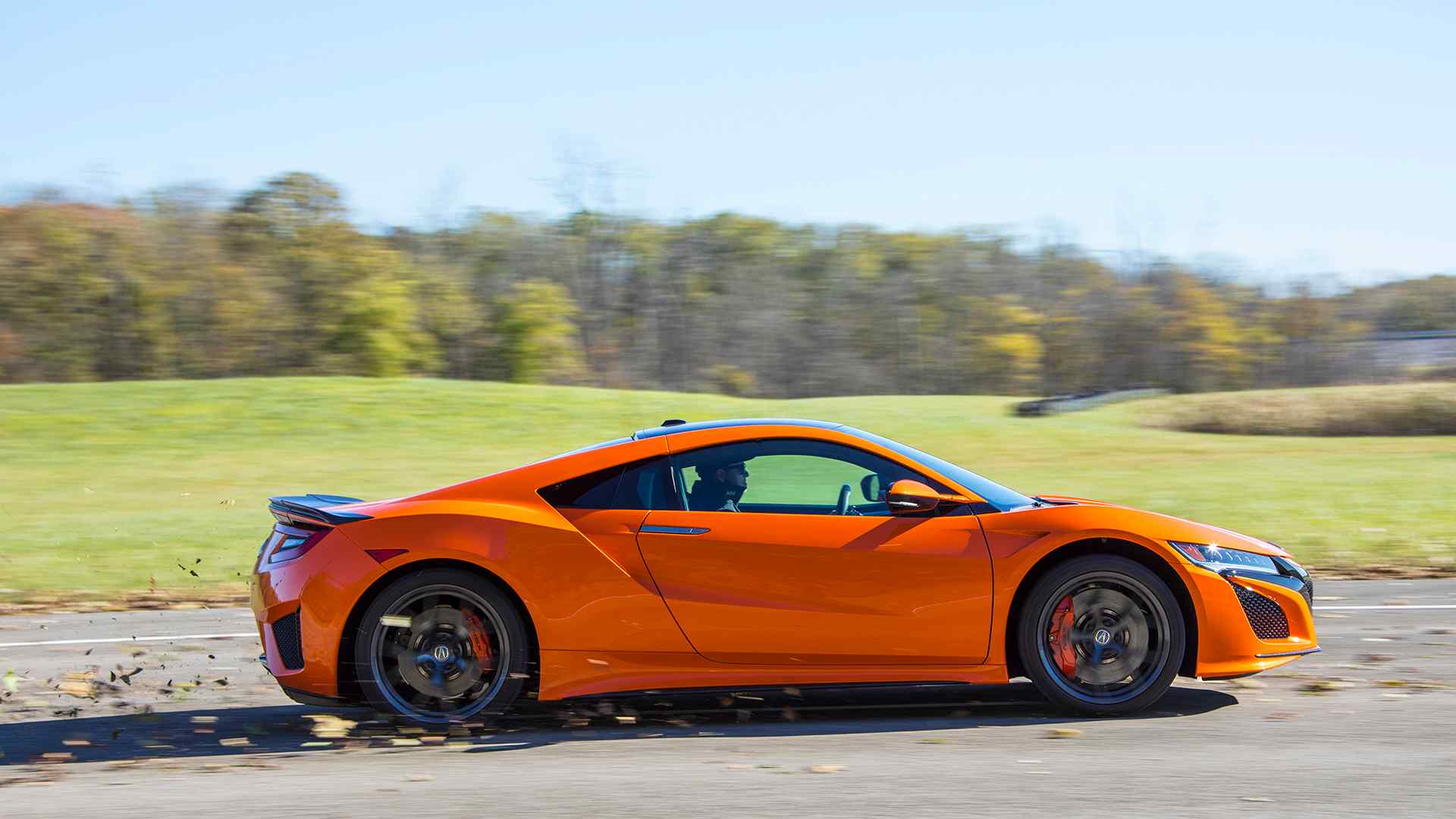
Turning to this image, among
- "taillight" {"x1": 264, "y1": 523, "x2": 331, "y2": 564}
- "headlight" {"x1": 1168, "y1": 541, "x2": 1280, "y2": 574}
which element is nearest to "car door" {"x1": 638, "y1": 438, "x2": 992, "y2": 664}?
"headlight" {"x1": 1168, "y1": 541, "x2": 1280, "y2": 574}

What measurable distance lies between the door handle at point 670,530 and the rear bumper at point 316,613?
1139 millimetres

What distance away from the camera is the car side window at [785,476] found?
5.57m

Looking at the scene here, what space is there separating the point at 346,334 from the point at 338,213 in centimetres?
459

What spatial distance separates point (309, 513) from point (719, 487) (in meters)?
1.79

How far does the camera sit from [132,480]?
20062 millimetres

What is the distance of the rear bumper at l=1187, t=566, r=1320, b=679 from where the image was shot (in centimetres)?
542

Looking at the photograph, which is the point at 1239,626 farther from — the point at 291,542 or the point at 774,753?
the point at 291,542

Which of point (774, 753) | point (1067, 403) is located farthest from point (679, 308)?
point (774, 753)

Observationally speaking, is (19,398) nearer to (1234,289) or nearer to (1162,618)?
(1162,618)

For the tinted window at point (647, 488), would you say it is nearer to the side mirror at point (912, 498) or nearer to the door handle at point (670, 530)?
the door handle at point (670, 530)

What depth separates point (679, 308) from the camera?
5644 centimetres

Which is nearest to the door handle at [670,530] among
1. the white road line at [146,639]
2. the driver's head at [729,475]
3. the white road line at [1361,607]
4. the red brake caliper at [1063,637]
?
the driver's head at [729,475]

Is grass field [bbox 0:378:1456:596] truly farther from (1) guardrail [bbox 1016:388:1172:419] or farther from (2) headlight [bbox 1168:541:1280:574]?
(2) headlight [bbox 1168:541:1280:574]

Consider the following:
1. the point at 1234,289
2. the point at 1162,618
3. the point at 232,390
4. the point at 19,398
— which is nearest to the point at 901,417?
the point at 232,390
